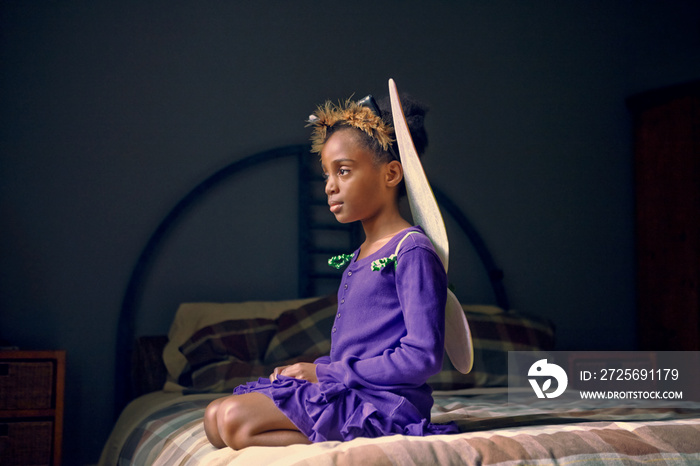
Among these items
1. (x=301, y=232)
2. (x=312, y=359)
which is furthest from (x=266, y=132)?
(x=312, y=359)

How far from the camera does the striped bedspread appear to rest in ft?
3.70

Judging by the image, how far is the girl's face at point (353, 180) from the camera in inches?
57.2

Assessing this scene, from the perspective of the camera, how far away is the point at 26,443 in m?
2.43

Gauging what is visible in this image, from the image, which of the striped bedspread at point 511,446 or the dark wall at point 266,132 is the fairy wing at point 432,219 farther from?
the dark wall at point 266,132

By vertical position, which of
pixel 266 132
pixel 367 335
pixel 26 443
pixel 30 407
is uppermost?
pixel 266 132

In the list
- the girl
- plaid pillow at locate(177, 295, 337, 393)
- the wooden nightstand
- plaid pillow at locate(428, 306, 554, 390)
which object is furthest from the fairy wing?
the wooden nightstand

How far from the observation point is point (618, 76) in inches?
162

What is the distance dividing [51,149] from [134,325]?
83 cm

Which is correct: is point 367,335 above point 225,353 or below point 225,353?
above

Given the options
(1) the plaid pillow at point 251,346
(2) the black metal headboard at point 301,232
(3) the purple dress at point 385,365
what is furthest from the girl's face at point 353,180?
(2) the black metal headboard at point 301,232

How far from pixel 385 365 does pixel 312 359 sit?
4.17 feet

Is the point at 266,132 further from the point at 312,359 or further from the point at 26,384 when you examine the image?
the point at 26,384

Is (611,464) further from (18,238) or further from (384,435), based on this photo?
(18,238)

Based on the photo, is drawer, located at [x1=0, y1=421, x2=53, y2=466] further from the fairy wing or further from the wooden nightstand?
the fairy wing
